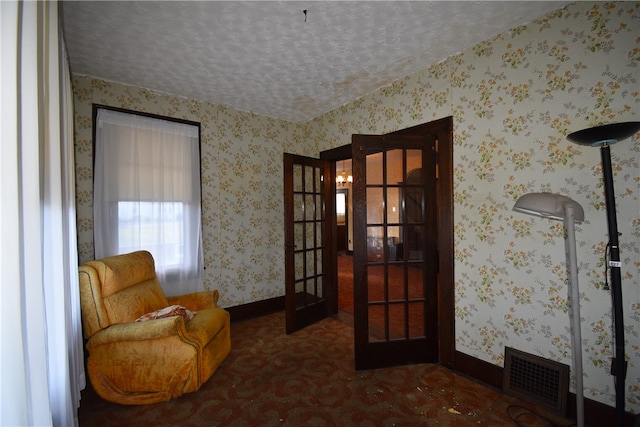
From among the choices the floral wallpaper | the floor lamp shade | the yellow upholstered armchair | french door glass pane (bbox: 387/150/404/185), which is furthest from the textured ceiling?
the yellow upholstered armchair

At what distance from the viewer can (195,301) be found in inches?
102

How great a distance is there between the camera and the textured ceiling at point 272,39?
1.74 meters

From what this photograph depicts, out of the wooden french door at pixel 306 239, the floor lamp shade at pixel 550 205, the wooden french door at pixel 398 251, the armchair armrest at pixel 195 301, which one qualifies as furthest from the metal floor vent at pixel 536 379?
the armchair armrest at pixel 195 301

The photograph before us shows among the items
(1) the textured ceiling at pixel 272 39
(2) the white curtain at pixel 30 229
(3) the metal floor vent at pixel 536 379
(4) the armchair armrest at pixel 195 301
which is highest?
(1) the textured ceiling at pixel 272 39

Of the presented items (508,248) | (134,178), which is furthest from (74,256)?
(508,248)

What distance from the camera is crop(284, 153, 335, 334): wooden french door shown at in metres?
2.96

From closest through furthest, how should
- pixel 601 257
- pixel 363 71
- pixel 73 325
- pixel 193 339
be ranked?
pixel 601 257 → pixel 73 325 → pixel 193 339 → pixel 363 71

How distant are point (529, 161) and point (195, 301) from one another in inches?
117

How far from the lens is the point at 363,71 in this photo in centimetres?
256

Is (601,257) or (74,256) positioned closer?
(601,257)

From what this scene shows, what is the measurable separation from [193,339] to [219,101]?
2.57 metres

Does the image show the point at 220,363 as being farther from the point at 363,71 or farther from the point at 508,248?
the point at 363,71

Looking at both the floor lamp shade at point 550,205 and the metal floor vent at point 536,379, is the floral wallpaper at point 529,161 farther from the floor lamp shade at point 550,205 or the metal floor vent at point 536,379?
the floor lamp shade at point 550,205

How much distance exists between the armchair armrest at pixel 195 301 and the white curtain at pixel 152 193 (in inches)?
18.8
